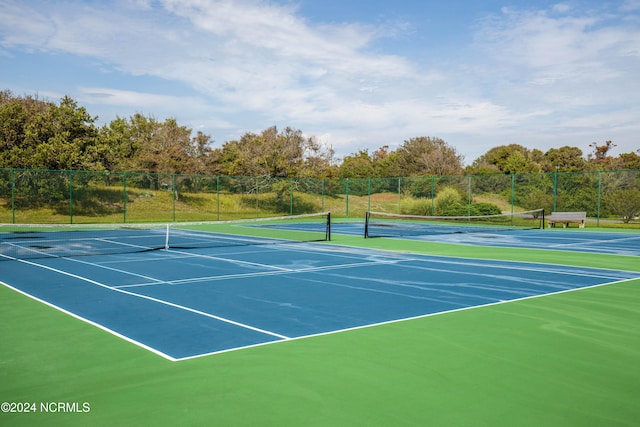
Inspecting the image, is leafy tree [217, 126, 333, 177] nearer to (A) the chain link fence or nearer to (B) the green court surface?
(A) the chain link fence

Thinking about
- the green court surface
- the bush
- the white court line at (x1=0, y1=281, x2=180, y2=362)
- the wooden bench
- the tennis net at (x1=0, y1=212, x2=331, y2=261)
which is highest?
the bush

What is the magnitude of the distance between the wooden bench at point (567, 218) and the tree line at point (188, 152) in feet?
63.8

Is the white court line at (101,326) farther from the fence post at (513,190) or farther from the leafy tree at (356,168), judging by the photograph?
the leafy tree at (356,168)

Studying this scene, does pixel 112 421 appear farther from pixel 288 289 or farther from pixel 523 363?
pixel 288 289

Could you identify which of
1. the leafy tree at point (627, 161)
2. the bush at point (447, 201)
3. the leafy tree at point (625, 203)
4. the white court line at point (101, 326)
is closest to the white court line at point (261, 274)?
the white court line at point (101, 326)

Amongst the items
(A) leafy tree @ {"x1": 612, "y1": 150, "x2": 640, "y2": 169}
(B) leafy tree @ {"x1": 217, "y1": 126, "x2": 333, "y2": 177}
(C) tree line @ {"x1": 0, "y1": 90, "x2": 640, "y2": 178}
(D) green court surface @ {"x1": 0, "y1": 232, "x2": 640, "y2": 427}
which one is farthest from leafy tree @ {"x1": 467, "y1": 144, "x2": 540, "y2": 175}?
(D) green court surface @ {"x1": 0, "y1": 232, "x2": 640, "y2": 427}

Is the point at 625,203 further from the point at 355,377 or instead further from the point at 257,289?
the point at 355,377

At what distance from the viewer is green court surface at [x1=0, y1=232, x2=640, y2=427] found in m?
4.00

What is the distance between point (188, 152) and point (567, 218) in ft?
101

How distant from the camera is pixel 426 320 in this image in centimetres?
712

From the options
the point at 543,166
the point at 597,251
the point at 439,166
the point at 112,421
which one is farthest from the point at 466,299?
the point at 543,166

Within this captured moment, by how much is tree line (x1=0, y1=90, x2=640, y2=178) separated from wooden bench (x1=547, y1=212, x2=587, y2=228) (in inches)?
766

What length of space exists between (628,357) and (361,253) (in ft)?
32.0

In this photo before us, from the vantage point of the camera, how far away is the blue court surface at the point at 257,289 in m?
6.61
